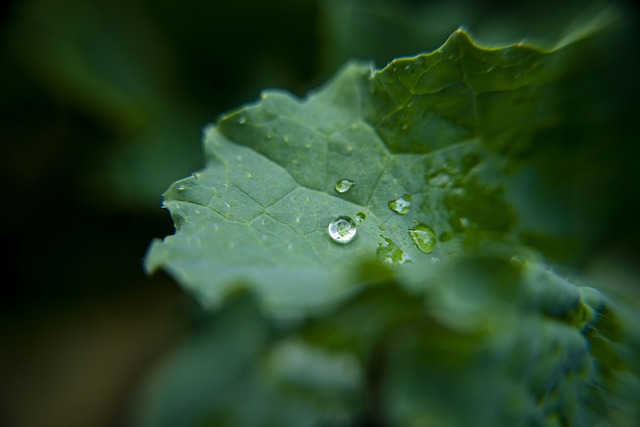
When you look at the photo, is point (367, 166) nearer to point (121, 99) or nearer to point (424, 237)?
point (424, 237)

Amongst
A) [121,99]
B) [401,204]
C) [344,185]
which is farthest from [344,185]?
[121,99]

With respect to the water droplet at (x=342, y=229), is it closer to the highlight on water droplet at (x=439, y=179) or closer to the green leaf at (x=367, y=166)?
the green leaf at (x=367, y=166)

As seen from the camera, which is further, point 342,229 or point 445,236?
point 445,236

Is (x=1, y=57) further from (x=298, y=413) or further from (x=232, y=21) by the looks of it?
(x=298, y=413)

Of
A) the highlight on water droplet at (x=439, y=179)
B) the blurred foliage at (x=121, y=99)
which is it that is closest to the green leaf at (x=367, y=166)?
the highlight on water droplet at (x=439, y=179)

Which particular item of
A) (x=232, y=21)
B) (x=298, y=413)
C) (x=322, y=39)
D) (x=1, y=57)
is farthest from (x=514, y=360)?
(x=1, y=57)

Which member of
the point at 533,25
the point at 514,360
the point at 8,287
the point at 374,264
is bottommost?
the point at 8,287

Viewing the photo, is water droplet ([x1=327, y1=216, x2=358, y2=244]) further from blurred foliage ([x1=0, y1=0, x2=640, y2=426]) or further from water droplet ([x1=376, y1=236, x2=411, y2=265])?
blurred foliage ([x1=0, y1=0, x2=640, y2=426])
